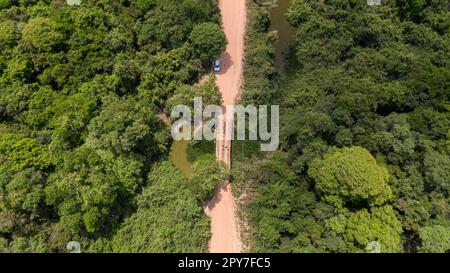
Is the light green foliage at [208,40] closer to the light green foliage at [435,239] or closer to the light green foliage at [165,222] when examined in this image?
the light green foliage at [165,222]

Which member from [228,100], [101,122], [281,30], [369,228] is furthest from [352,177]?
[101,122]

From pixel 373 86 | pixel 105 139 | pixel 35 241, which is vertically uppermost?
pixel 373 86

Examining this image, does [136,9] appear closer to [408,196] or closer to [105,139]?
[105,139]

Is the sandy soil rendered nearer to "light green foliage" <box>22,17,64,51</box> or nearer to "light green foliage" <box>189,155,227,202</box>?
"light green foliage" <box>189,155,227,202</box>

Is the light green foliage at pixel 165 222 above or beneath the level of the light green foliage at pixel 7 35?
beneath

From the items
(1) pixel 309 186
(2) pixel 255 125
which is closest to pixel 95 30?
(2) pixel 255 125

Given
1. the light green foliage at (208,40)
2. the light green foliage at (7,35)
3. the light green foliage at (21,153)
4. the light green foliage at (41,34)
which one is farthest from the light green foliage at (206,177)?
the light green foliage at (7,35)
